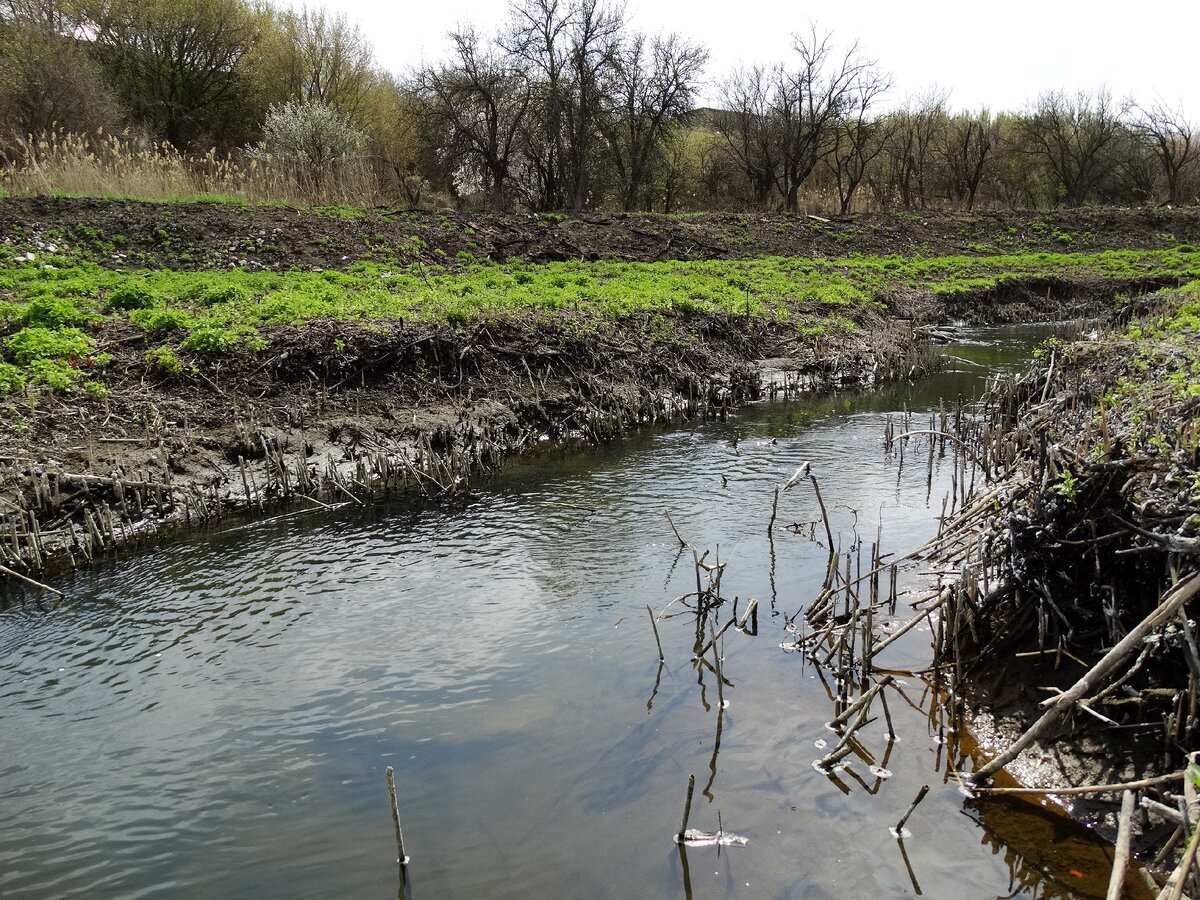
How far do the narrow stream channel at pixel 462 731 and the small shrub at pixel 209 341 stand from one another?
3.40m

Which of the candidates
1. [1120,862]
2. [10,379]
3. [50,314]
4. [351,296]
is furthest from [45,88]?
[1120,862]

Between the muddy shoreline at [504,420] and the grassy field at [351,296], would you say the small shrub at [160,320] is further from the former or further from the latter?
the muddy shoreline at [504,420]

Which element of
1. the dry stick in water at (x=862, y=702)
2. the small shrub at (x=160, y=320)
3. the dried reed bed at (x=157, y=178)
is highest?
the dried reed bed at (x=157, y=178)

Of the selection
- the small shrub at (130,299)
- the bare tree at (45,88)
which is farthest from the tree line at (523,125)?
the small shrub at (130,299)

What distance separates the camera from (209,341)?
10.4 meters

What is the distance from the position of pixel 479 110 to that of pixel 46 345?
26.4 meters

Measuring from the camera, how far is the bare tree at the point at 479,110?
106 ft

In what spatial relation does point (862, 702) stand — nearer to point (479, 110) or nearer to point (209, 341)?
point (209, 341)

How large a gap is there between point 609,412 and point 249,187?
15.4 metres

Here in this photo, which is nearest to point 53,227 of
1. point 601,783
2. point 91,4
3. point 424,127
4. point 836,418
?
point 836,418

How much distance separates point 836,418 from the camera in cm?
1226

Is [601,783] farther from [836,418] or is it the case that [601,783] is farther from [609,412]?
[836,418]

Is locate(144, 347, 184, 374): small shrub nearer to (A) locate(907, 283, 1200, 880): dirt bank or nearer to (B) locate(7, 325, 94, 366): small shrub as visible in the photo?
(B) locate(7, 325, 94, 366): small shrub

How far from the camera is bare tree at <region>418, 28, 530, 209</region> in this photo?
106 ft
